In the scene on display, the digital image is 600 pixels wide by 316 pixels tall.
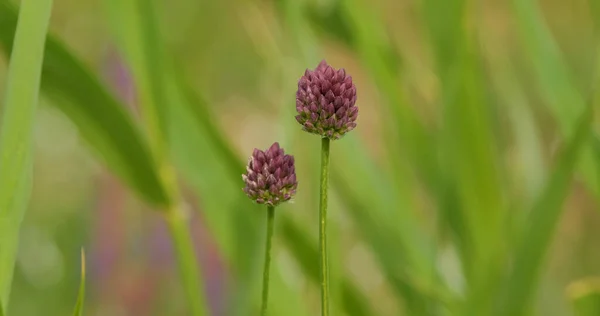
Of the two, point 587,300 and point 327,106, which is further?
point 587,300

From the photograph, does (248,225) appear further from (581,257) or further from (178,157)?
(581,257)

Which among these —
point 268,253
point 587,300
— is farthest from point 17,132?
point 587,300

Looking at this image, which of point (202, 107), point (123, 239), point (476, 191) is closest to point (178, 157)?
point (202, 107)

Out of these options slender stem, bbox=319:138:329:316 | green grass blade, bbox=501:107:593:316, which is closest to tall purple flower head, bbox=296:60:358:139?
slender stem, bbox=319:138:329:316

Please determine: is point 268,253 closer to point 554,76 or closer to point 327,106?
point 327,106

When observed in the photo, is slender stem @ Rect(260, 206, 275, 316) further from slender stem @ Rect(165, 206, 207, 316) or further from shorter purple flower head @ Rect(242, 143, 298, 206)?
slender stem @ Rect(165, 206, 207, 316)

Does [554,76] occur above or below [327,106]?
above
